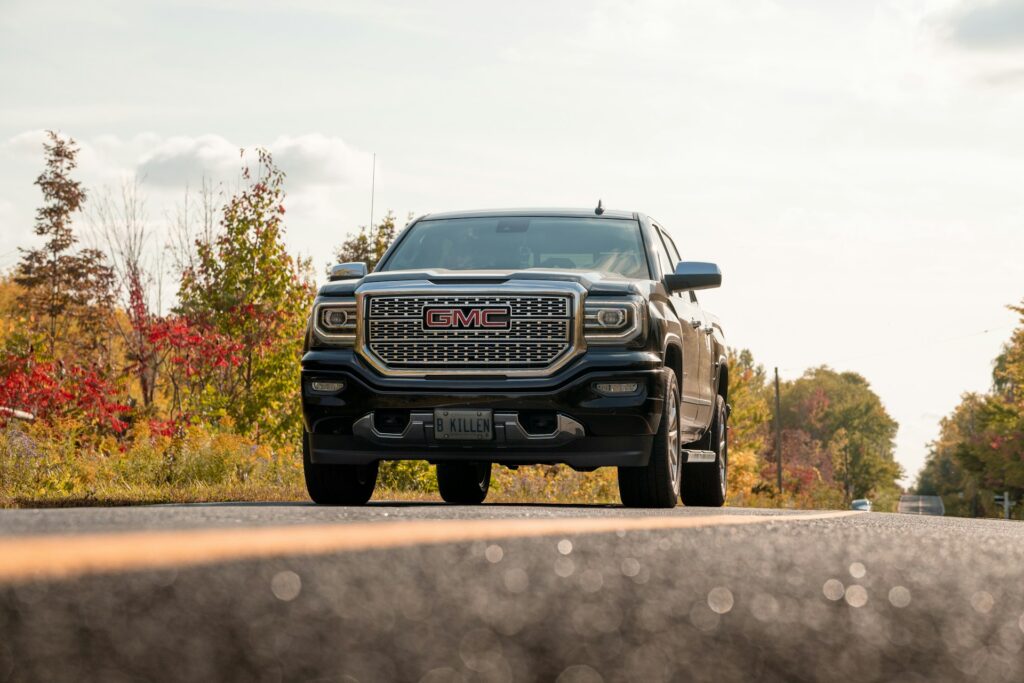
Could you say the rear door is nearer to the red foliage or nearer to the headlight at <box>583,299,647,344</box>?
the headlight at <box>583,299,647,344</box>

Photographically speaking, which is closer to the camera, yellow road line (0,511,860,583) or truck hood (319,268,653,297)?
yellow road line (0,511,860,583)

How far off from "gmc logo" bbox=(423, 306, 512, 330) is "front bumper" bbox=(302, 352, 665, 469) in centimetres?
36

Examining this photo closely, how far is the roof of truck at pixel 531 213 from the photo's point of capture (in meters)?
9.93

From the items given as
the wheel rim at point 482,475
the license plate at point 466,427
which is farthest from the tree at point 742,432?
the license plate at point 466,427

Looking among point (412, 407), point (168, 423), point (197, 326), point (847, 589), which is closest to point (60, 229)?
point (197, 326)

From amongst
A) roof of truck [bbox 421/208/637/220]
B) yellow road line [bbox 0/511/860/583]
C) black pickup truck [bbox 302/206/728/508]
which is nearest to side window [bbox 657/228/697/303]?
roof of truck [bbox 421/208/637/220]

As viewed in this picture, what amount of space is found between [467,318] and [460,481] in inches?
157

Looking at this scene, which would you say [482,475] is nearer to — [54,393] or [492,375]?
[492,375]

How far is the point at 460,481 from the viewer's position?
1199 cm

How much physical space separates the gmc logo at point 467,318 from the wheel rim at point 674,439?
123cm

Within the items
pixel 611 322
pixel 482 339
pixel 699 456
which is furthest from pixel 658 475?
pixel 699 456

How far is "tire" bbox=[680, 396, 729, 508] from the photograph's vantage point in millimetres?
11219

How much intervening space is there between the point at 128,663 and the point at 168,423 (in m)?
17.7

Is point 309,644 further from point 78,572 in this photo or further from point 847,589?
point 847,589
